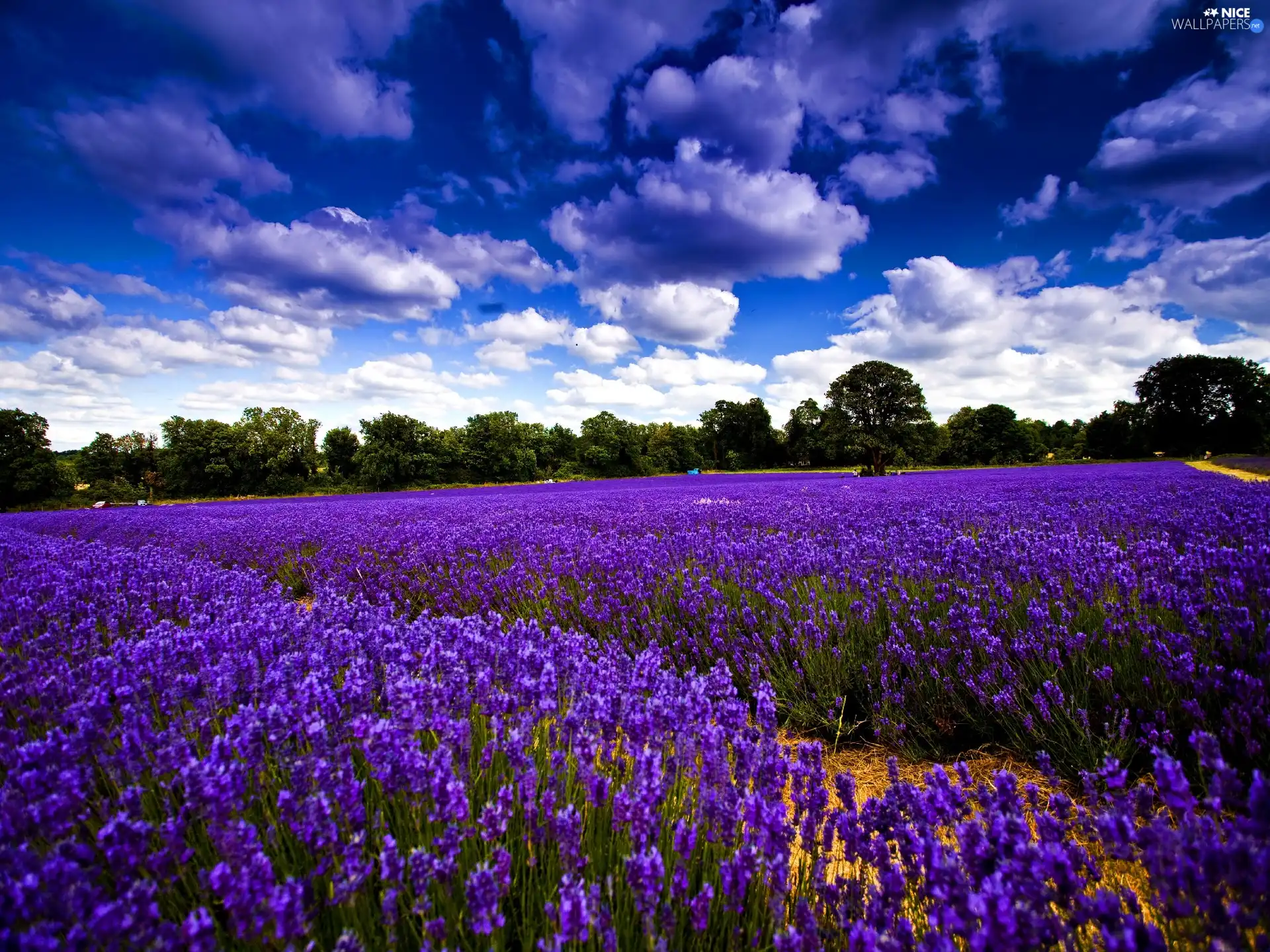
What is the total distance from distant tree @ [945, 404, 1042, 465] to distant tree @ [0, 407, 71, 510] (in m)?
73.4

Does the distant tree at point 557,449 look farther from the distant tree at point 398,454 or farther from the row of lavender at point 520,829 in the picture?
the row of lavender at point 520,829

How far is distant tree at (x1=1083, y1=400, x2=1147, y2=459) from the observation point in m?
46.9

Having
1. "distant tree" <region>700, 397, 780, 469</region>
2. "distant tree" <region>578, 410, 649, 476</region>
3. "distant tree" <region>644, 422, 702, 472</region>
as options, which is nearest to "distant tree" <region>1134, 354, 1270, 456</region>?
"distant tree" <region>700, 397, 780, 469</region>

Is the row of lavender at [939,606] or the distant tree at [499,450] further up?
the distant tree at [499,450]

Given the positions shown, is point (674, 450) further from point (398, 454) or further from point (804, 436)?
point (398, 454)

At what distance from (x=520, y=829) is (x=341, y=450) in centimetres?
5114

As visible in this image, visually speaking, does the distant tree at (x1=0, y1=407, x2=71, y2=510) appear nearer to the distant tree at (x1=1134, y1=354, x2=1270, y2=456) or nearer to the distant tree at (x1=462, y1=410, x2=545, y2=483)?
the distant tree at (x1=462, y1=410, x2=545, y2=483)

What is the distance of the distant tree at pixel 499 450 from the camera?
144ft

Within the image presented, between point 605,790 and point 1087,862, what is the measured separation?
1042mm

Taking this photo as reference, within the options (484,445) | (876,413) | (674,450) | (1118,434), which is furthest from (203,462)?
(1118,434)

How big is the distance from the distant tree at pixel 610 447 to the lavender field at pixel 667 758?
4588cm

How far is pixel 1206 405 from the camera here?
42.0 m

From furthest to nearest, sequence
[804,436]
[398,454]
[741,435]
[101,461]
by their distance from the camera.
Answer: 1. [741,435]
2. [804,436]
3. [101,461]
4. [398,454]

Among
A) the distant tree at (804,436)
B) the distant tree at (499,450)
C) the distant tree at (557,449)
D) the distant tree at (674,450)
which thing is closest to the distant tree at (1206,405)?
the distant tree at (804,436)
